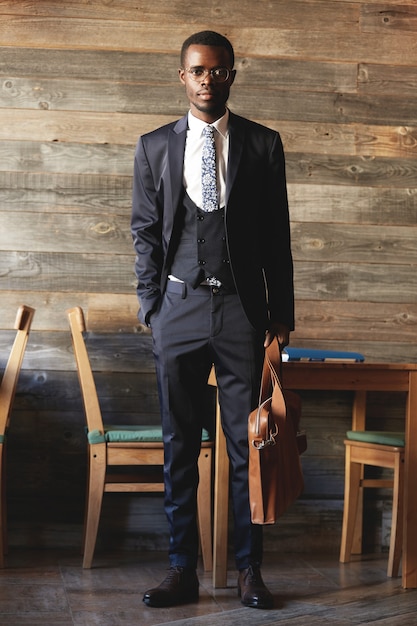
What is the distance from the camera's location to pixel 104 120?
10.9ft

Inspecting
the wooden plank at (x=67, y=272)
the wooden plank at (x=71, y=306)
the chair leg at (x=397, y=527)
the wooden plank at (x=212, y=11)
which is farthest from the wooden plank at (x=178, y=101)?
the chair leg at (x=397, y=527)

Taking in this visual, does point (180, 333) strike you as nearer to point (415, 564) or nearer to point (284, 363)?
point (284, 363)

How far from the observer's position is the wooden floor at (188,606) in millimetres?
2311

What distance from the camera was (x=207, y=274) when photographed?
2.41 m

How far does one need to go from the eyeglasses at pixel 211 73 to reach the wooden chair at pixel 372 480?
4.41ft

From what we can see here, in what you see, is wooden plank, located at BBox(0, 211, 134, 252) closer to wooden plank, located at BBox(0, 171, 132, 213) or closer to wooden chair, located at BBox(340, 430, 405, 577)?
wooden plank, located at BBox(0, 171, 132, 213)

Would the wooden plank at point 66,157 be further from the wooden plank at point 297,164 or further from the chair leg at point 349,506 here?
the chair leg at point 349,506

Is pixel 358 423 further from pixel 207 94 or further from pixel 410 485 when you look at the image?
pixel 207 94

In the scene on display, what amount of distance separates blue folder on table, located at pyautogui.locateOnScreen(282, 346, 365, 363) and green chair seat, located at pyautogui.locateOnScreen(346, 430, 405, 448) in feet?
0.87

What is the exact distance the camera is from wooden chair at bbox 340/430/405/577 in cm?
296

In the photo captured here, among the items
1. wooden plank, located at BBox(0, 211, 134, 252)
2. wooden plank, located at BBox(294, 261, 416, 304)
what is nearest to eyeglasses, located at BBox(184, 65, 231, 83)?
wooden plank, located at BBox(0, 211, 134, 252)

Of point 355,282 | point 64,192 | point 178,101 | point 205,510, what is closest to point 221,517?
point 205,510

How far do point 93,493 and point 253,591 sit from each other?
0.75m

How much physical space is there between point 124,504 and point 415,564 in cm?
113
